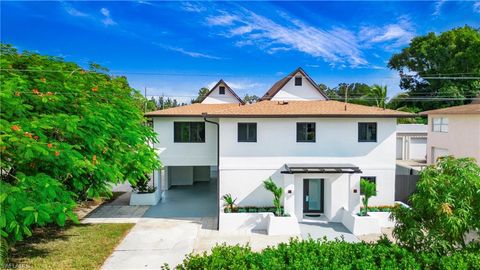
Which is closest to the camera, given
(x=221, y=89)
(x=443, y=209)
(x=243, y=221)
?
(x=443, y=209)

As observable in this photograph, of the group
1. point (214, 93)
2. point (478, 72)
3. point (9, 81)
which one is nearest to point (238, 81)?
point (214, 93)

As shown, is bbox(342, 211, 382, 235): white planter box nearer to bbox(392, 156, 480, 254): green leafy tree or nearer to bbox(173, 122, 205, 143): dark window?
bbox(392, 156, 480, 254): green leafy tree

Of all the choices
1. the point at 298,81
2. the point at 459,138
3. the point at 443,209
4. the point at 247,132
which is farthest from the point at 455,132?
the point at 443,209

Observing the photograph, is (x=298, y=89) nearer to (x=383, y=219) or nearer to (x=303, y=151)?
(x=303, y=151)

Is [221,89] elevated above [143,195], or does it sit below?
above

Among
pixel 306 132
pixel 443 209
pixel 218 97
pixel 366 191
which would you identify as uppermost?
pixel 218 97

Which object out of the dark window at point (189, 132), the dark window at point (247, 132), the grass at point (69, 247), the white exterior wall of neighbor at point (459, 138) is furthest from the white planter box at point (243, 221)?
the white exterior wall of neighbor at point (459, 138)
